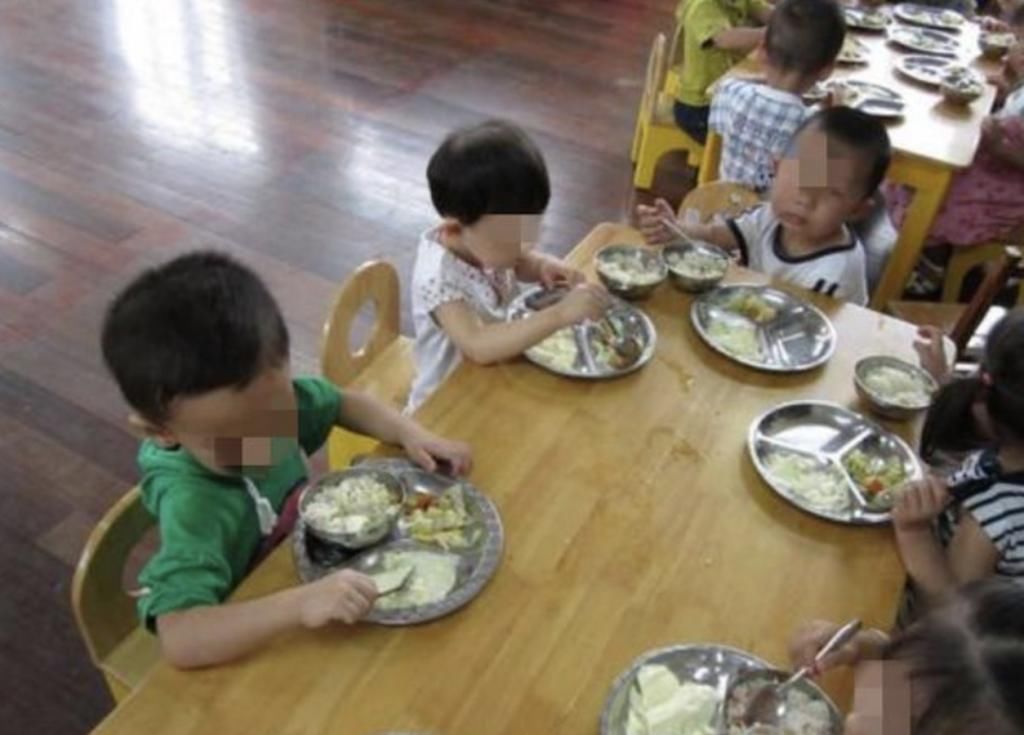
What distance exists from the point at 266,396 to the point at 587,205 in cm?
270

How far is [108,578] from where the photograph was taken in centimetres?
117

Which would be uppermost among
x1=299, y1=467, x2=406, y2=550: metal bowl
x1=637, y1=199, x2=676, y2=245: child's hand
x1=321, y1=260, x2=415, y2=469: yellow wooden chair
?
x1=637, y1=199, x2=676, y2=245: child's hand

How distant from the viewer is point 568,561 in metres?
1.11

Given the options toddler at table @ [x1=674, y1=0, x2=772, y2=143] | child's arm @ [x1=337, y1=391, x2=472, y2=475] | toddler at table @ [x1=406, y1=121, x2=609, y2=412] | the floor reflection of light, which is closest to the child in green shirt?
child's arm @ [x1=337, y1=391, x2=472, y2=475]

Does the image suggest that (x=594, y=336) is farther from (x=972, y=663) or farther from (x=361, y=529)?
(x=972, y=663)

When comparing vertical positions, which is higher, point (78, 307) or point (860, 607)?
point (860, 607)

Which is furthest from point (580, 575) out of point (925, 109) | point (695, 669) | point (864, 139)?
point (925, 109)

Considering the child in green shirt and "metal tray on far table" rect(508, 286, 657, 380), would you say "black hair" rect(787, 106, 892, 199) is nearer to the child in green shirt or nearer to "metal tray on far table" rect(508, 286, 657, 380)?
"metal tray on far table" rect(508, 286, 657, 380)

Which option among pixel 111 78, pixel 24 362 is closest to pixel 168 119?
pixel 111 78

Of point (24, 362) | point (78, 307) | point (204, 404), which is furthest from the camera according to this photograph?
point (78, 307)

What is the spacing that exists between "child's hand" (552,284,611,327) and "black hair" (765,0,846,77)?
1.46 m

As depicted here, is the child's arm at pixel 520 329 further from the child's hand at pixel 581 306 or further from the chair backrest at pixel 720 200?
the chair backrest at pixel 720 200

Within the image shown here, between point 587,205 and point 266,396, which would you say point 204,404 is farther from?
point 587,205

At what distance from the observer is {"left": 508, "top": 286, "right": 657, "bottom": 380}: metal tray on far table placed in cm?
143
